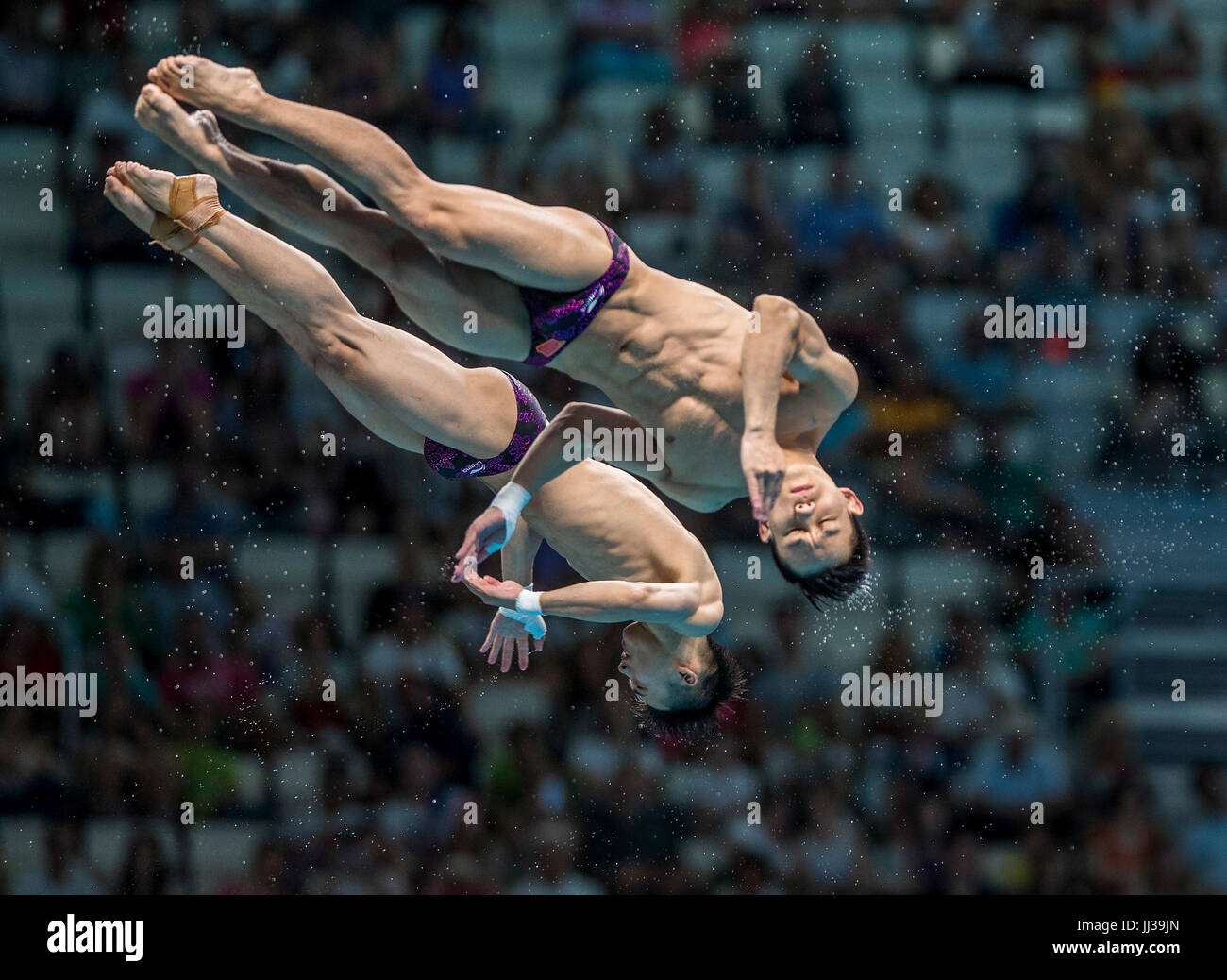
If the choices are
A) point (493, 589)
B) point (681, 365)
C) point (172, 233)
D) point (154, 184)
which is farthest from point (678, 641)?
point (154, 184)

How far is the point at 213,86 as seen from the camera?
A: 5051 millimetres

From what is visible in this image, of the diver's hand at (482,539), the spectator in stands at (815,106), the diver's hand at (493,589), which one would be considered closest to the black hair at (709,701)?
the diver's hand at (493,589)

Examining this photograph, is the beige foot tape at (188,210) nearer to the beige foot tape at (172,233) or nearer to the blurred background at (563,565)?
the beige foot tape at (172,233)

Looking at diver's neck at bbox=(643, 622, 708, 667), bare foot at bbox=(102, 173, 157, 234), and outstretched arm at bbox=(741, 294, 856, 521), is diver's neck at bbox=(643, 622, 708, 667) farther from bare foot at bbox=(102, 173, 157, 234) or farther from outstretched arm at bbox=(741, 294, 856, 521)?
bare foot at bbox=(102, 173, 157, 234)

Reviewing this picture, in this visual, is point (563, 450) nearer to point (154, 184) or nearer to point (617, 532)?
point (617, 532)

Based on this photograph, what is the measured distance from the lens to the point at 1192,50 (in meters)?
8.07

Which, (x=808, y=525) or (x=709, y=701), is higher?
(x=808, y=525)

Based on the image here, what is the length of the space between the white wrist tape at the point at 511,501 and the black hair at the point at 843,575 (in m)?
0.79

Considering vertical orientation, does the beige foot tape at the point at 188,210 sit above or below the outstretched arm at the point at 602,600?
above

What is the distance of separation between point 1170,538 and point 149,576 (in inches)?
174

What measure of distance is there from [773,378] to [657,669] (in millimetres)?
1238

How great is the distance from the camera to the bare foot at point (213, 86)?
5031 mm

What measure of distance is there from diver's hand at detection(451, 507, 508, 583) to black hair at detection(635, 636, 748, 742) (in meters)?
0.91
